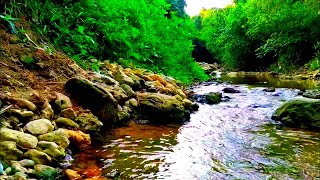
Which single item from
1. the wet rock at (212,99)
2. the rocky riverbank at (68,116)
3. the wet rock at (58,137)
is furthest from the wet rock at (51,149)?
the wet rock at (212,99)

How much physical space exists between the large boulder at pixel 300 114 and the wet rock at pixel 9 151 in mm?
5100

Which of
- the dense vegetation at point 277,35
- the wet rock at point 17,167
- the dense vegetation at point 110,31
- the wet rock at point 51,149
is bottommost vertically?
the wet rock at point 17,167

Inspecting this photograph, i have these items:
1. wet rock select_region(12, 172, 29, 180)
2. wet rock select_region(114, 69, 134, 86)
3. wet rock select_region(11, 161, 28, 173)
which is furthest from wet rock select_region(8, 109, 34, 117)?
wet rock select_region(114, 69, 134, 86)

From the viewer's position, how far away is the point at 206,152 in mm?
4730

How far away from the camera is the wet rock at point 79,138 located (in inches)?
172

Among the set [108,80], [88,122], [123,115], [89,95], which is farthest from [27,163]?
[108,80]

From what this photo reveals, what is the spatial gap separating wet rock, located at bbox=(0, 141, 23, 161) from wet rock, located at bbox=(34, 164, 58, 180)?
0.24 meters

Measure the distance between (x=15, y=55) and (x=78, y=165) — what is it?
245 cm

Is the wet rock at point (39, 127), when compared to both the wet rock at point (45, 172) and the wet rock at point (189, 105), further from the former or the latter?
the wet rock at point (189, 105)

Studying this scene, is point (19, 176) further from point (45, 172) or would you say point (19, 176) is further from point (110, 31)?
point (110, 31)

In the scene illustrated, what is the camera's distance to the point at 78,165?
3.85 m

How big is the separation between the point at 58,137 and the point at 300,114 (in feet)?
15.6

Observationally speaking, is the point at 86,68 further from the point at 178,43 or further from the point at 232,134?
the point at 178,43

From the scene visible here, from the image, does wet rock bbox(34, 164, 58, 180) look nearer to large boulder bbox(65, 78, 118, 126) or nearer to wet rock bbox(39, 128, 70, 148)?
wet rock bbox(39, 128, 70, 148)
